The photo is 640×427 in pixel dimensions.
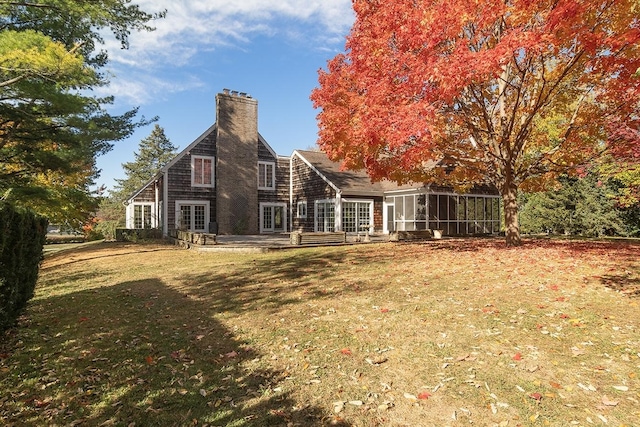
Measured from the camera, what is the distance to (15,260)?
6145 millimetres

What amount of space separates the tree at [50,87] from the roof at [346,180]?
577 inches

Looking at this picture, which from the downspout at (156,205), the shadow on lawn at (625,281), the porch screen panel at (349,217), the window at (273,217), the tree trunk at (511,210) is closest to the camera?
the shadow on lawn at (625,281)

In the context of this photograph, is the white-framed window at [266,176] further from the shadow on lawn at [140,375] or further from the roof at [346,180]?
the shadow on lawn at [140,375]

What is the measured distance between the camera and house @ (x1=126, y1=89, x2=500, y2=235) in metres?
26.1

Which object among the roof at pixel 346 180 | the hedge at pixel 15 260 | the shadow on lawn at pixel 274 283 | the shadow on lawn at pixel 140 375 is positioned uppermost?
the roof at pixel 346 180

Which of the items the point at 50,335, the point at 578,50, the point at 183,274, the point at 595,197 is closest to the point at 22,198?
the point at 183,274

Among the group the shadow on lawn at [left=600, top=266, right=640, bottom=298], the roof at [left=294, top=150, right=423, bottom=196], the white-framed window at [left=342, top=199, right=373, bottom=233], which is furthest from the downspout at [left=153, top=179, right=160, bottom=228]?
the shadow on lawn at [left=600, top=266, right=640, bottom=298]

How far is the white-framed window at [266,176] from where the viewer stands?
1196 inches

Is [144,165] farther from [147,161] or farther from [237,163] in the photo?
[237,163]

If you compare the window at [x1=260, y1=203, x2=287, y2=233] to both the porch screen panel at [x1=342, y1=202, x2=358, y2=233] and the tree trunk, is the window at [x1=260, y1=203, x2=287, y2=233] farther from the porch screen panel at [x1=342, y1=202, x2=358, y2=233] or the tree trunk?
the tree trunk

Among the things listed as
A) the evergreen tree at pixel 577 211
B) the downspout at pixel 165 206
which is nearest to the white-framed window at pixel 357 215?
the downspout at pixel 165 206

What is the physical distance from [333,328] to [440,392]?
2327 mm

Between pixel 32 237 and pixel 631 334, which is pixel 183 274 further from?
pixel 631 334

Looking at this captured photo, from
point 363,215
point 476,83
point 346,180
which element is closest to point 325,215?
point 363,215
